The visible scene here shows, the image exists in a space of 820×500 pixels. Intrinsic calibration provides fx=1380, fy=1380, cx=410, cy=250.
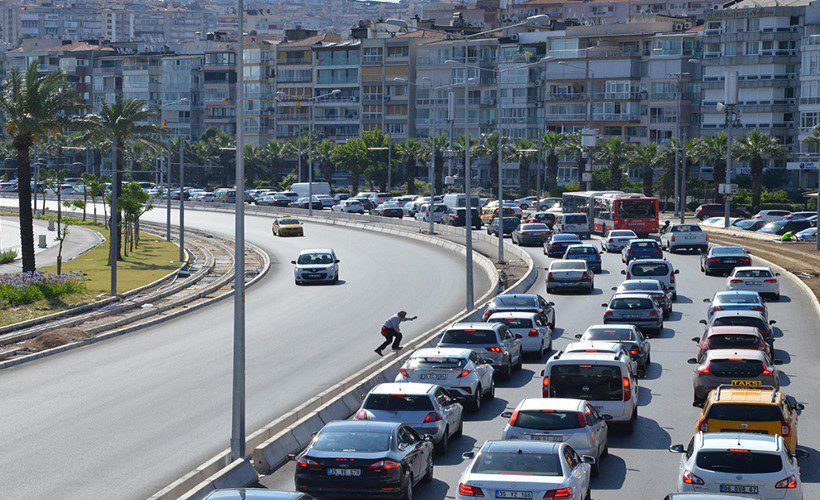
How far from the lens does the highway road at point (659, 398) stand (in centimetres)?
2178

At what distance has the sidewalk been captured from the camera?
238 feet

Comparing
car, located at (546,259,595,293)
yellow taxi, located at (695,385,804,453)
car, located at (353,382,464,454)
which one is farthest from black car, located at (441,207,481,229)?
yellow taxi, located at (695,385,804,453)

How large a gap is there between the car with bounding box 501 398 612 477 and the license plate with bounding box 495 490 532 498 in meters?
3.96

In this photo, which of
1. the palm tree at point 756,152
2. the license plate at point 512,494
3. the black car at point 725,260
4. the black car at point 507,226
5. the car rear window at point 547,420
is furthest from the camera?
the palm tree at point 756,152

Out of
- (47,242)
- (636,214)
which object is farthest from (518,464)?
(47,242)

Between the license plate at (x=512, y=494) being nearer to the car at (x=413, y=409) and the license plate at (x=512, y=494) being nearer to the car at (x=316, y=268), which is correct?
the car at (x=413, y=409)

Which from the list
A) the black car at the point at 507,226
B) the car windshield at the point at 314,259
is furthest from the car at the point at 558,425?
the black car at the point at 507,226

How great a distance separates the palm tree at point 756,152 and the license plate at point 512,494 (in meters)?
87.2

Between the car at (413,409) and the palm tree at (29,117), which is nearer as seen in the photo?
the car at (413,409)

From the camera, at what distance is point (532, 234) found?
Answer: 75125 millimetres

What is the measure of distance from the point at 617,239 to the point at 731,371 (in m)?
43.4

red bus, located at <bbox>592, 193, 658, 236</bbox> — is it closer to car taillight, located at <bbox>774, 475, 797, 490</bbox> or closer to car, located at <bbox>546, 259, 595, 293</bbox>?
car, located at <bbox>546, 259, 595, 293</bbox>

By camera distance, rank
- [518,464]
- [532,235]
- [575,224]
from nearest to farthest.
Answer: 1. [518,464]
2. [532,235]
3. [575,224]

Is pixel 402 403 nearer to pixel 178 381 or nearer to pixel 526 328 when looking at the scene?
pixel 178 381
